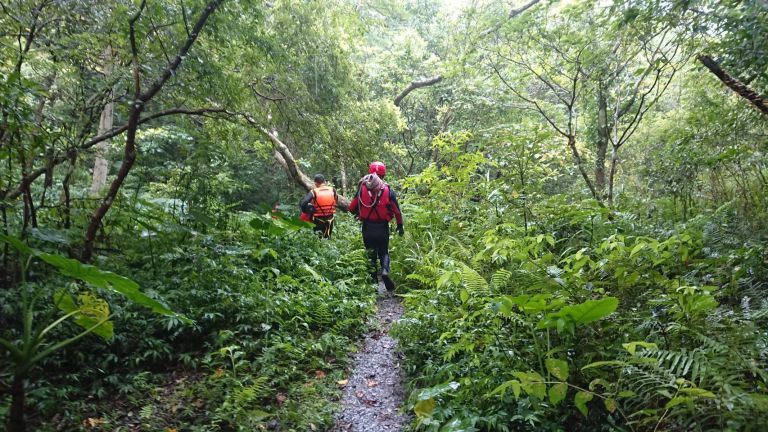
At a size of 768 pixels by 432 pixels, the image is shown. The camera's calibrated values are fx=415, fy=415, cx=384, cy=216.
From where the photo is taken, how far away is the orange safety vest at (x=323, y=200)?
28.6 feet

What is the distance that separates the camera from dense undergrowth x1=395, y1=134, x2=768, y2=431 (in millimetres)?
2730

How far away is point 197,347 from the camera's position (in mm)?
4633

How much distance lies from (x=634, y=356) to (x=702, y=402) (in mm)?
431

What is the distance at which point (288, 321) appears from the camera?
16.9ft

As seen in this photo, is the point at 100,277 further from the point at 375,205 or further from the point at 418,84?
the point at 418,84

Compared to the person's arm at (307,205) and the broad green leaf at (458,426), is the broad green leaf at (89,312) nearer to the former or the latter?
the broad green leaf at (458,426)

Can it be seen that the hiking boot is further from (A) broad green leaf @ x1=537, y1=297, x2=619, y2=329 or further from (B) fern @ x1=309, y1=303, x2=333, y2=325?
(A) broad green leaf @ x1=537, y1=297, x2=619, y2=329

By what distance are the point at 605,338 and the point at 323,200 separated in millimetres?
6293

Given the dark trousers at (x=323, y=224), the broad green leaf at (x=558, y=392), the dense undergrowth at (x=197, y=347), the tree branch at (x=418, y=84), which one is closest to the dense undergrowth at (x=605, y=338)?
the broad green leaf at (x=558, y=392)

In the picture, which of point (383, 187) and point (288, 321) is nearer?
point (288, 321)

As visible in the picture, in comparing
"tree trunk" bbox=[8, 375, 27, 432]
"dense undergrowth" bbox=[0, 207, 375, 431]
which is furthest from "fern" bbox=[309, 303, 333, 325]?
"tree trunk" bbox=[8, 375, 27, 432]

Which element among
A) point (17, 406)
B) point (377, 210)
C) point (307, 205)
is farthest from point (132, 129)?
point (307, 205)

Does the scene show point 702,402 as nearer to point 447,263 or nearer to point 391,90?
point 447,263

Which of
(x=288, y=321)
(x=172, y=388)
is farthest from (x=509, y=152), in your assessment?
(x=172, y=388)
